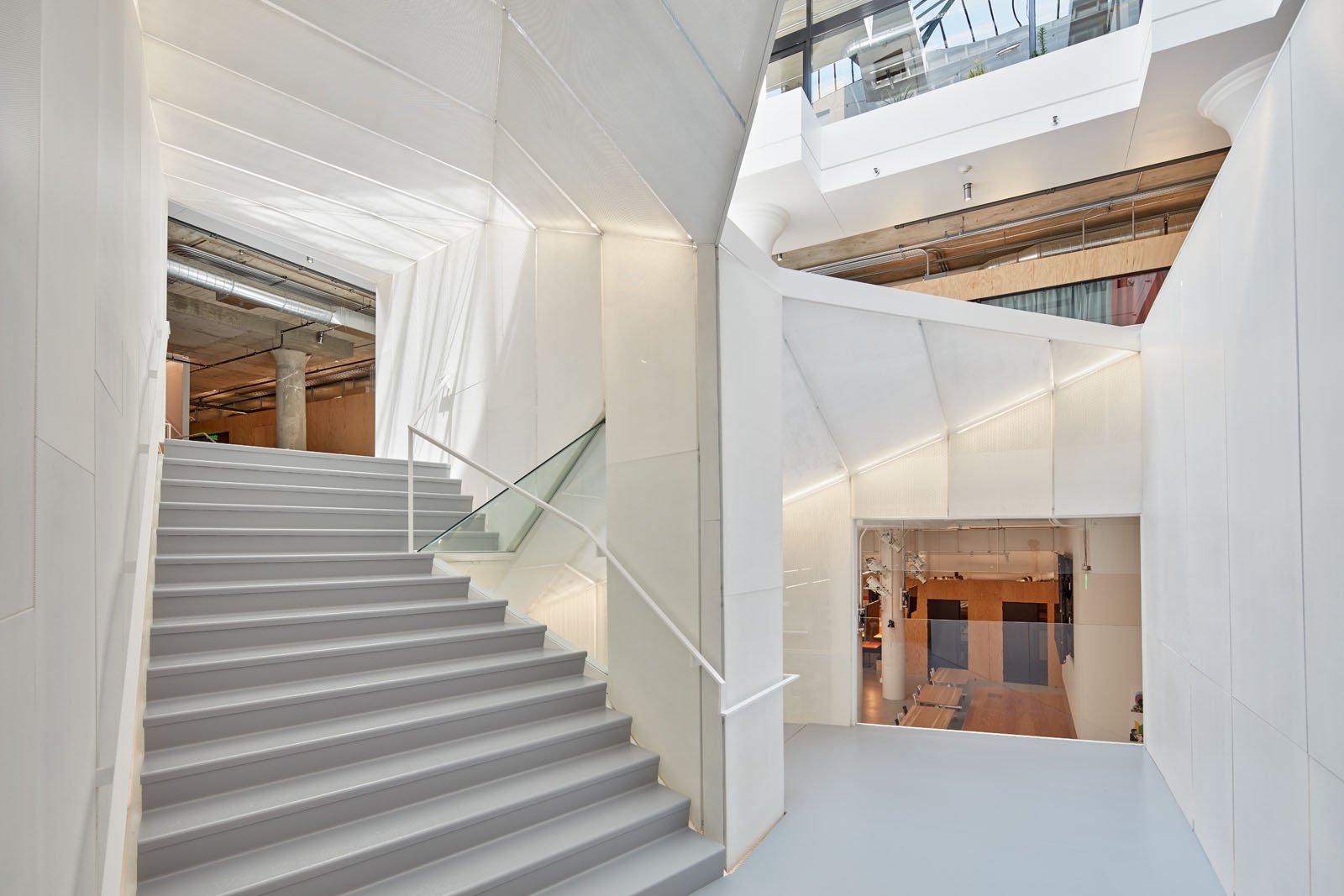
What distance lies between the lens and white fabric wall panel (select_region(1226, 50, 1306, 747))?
2.75 metres

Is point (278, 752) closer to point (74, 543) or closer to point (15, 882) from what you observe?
point (74, 543)

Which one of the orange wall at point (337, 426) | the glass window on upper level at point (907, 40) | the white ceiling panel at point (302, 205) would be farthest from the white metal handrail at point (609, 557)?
the orange wall at point (337, 426)

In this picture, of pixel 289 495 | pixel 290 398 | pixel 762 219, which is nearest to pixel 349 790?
pixel 289 495

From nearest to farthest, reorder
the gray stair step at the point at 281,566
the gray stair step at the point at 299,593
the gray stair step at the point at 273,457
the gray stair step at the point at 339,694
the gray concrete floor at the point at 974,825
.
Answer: the gray stair step at the point at 339,694 → the gray concrete floor at the point at 974,825 → the gray stair step at the point at 299,593 → the gray stair step at the point at 281,566 → the gray stair step at the point at 273,457

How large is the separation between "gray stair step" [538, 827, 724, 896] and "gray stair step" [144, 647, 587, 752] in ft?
3.55

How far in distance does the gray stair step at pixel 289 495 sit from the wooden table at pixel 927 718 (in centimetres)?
469

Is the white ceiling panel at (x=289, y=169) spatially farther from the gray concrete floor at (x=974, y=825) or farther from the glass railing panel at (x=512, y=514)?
the gray concrete floor at (x=974, y=825)

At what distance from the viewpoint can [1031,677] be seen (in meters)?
6.70

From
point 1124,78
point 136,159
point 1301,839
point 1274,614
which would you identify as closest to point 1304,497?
point 1274,614

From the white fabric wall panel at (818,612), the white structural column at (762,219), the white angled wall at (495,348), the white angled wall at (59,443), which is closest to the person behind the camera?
the white angled wall at (59,443)

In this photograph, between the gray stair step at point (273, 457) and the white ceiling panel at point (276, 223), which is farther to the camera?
the white ceiling panel at point (276, 223)

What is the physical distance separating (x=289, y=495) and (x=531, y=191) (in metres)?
2.85

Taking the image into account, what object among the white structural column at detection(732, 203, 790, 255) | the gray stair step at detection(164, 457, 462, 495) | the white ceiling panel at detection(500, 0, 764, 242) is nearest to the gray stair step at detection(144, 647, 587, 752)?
the gray stair step at detection(164, 457, 462, 495)

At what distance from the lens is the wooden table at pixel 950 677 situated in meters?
6.88
